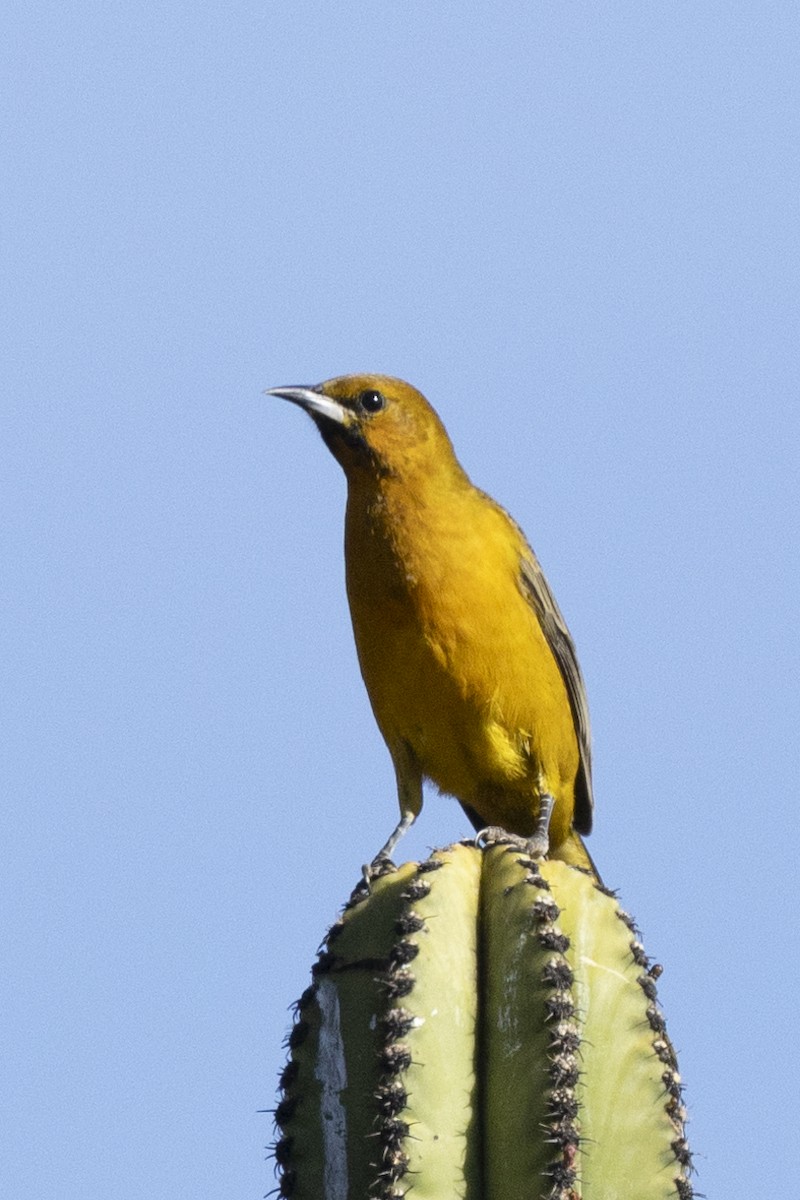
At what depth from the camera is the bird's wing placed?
8344mm

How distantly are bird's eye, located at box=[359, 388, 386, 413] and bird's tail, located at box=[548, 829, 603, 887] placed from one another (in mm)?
2428

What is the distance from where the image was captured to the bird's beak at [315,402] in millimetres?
8078

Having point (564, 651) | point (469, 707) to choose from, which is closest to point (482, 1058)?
point (469, 707)

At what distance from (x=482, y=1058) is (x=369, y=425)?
154 inches

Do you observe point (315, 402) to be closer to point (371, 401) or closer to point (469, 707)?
point (371, 401)

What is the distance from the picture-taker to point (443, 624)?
24.7 feet

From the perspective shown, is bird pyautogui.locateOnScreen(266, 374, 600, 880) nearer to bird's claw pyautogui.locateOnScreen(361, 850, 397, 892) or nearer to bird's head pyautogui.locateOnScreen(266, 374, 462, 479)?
bird's head pyautogui.locateOnScreen(266, 374, 462, 479)

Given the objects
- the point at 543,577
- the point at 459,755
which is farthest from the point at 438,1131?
the point at 543,577

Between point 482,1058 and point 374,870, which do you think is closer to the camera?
point 482,1058

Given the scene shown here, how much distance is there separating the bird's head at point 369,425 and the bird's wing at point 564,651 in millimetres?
684

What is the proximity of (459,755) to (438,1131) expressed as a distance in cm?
317

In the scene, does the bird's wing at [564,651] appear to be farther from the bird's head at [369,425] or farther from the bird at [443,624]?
the bird's head at [369,425]

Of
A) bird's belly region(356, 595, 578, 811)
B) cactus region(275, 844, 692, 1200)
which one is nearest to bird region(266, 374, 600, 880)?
bird's belly region(356, 595, 578, 811)

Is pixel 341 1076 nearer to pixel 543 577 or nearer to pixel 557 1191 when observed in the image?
pixel 557 1191
